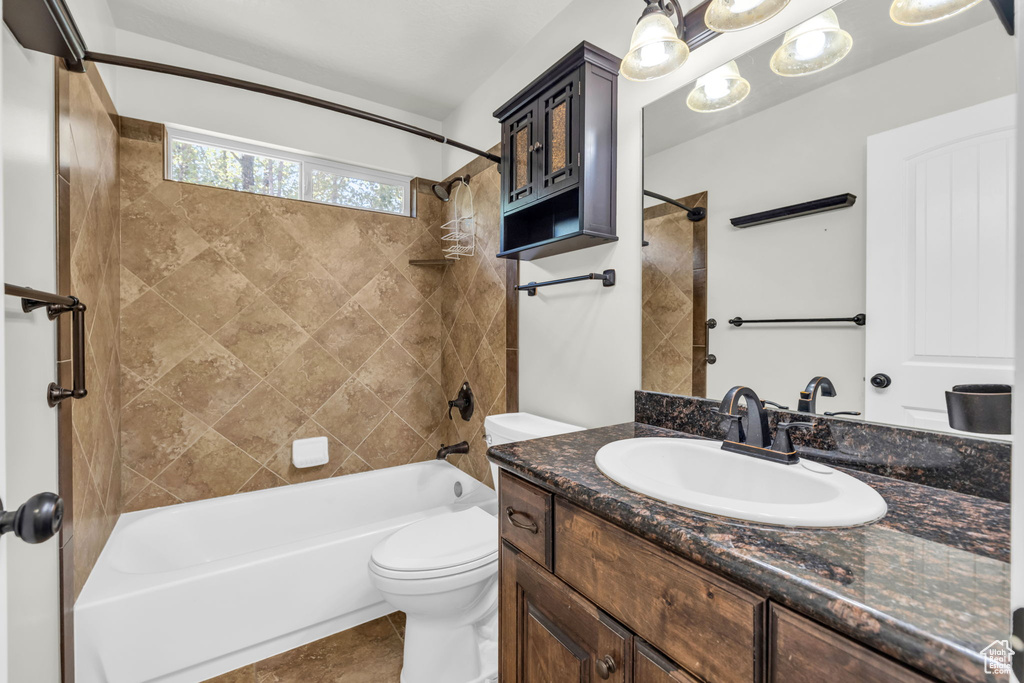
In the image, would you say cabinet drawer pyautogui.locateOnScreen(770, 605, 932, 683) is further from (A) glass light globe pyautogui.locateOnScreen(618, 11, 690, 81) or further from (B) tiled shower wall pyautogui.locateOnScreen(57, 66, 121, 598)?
(B) tiled shower wall pyautogui.locateOnScreen(57, 66, 121, 598)

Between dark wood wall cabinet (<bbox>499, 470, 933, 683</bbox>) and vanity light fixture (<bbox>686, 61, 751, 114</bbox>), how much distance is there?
3.93ft

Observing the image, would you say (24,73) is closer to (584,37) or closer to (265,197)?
(265,197)

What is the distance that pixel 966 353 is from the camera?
83 cm

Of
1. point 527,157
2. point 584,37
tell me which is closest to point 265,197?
point 527,157

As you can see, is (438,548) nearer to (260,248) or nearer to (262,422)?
(262,422)

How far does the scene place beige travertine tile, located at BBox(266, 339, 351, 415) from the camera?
7.64 ft

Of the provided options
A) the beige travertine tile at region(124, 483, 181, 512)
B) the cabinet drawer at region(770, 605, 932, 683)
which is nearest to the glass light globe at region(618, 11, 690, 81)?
the cabinet drawer at region(770, 605, 932, 683)

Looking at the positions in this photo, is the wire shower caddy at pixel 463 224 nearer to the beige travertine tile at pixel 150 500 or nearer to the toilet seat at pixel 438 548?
the toilet seat at pixel 438 548

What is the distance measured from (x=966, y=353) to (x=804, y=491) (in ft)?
1.32

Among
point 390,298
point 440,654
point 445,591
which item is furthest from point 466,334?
Answer: point 440,654

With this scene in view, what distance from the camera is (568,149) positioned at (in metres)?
1.52

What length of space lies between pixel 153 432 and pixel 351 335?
101 cm

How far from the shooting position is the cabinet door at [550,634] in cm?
79

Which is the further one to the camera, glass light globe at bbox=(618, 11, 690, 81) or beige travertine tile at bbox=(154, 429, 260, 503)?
beige travertine tile at bbox=(154, 429, 260, 503)
